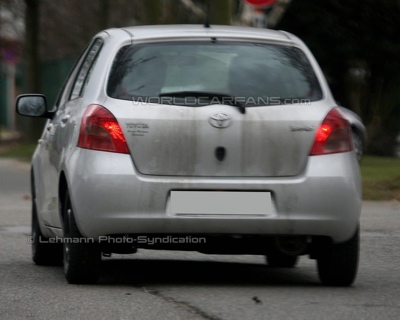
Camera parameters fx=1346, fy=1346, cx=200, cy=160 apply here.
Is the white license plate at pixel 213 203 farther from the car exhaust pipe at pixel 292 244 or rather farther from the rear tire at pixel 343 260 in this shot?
the rear tire at pixel 343 260

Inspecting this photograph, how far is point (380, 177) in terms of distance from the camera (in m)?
17.6

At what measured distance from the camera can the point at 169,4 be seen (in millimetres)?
32500

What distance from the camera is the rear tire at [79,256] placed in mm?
7551

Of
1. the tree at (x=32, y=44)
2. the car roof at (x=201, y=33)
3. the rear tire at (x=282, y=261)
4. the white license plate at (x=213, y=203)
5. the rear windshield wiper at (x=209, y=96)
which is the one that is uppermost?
the car roof at (x=201, y=33)

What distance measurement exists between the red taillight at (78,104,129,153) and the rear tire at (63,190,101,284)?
0.43 m

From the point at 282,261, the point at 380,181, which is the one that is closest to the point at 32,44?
the point at 380,181

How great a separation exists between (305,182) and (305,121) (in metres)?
0.34

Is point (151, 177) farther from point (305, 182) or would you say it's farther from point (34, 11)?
point (34, 11)

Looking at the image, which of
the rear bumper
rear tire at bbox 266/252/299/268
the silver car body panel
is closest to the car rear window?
the silver car body panel

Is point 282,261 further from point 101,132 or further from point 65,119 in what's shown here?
point 101,132

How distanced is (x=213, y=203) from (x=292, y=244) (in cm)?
70

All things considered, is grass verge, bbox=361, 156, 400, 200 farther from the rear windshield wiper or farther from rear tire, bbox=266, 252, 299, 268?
the rear windshield wiper

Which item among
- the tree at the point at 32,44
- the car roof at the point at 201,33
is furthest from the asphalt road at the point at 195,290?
the tree at the point at 32,44

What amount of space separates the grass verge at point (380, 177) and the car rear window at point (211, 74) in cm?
780
